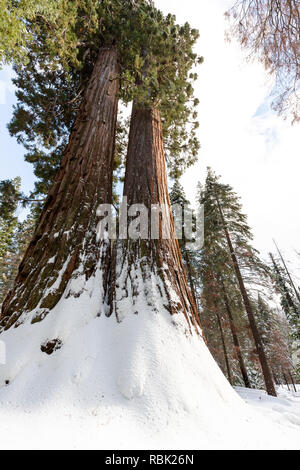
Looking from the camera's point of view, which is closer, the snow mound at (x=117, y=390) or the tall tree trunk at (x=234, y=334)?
the snow mound at (x=117, y=390)

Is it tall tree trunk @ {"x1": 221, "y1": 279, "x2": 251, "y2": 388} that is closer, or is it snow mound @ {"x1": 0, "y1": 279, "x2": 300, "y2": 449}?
snow mound @ {"x1": 0, "y1": 279, "x2": 300, "y2": 449}

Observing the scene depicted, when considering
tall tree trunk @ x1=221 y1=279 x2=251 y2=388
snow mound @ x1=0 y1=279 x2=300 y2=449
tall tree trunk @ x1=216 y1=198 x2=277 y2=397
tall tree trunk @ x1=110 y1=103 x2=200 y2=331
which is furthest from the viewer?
tall tree trunk @ x1=221 y1=279 x2=251 y2=388

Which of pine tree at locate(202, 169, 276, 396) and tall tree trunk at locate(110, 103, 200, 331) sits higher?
pine tree at locate(202, 169, 276, 396)

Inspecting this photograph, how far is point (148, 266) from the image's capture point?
1.86 meters

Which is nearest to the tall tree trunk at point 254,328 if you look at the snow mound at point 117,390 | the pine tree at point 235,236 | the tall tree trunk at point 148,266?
the pine tree at point 235,236

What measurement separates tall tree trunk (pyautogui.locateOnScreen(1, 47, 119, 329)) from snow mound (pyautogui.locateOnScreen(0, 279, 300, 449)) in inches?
8.9

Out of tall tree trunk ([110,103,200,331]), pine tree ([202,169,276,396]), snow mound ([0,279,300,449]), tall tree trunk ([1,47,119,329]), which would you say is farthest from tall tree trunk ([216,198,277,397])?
snow mound ([0,279,300,449])

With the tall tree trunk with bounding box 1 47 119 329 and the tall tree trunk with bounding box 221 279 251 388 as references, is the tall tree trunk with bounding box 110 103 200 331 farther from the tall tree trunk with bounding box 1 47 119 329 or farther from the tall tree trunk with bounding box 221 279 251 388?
the tall tree trunk with bounding box 221 279 251 388

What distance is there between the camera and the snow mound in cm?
90

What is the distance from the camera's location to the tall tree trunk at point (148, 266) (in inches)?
65.3

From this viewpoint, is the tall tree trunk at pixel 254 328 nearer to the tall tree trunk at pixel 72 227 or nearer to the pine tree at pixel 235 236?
→ the pine tree at pixel 235 236

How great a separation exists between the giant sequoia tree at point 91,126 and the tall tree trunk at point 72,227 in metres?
0.01

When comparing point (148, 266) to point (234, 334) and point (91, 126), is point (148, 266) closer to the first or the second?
point (91, 126)

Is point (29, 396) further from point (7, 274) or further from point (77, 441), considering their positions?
point (7, 274)
